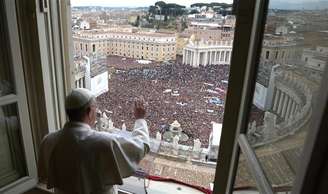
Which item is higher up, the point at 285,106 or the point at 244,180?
the point at 285,106

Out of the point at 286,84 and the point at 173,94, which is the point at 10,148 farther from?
the point at 286,84

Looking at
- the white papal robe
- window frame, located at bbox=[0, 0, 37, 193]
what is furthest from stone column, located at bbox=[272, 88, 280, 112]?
window frame, located at bbox=[0, 0, 37, 193]

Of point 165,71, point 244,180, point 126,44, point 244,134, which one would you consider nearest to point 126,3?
point 126,44

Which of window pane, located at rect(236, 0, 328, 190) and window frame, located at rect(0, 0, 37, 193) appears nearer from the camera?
window pane, located at rect(236, 0, 328, 190)

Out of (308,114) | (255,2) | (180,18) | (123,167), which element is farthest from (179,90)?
(308,114)

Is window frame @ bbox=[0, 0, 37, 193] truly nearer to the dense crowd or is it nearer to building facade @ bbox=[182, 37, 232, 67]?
the dense crowd

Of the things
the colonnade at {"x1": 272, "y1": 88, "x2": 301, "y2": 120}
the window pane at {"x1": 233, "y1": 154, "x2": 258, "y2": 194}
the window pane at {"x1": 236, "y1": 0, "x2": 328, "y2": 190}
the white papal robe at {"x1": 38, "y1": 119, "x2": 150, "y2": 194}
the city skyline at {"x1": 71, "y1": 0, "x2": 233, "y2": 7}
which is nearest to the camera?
the window pane at {"x1": 236, "y1": 0, "x2": 328, "y2": 190}

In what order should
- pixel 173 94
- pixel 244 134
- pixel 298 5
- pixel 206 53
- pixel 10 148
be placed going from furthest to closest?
pixel 10 148 → pixel 173 94 → pixel 206 53 → pixel 244 134 → pixel 298 5
